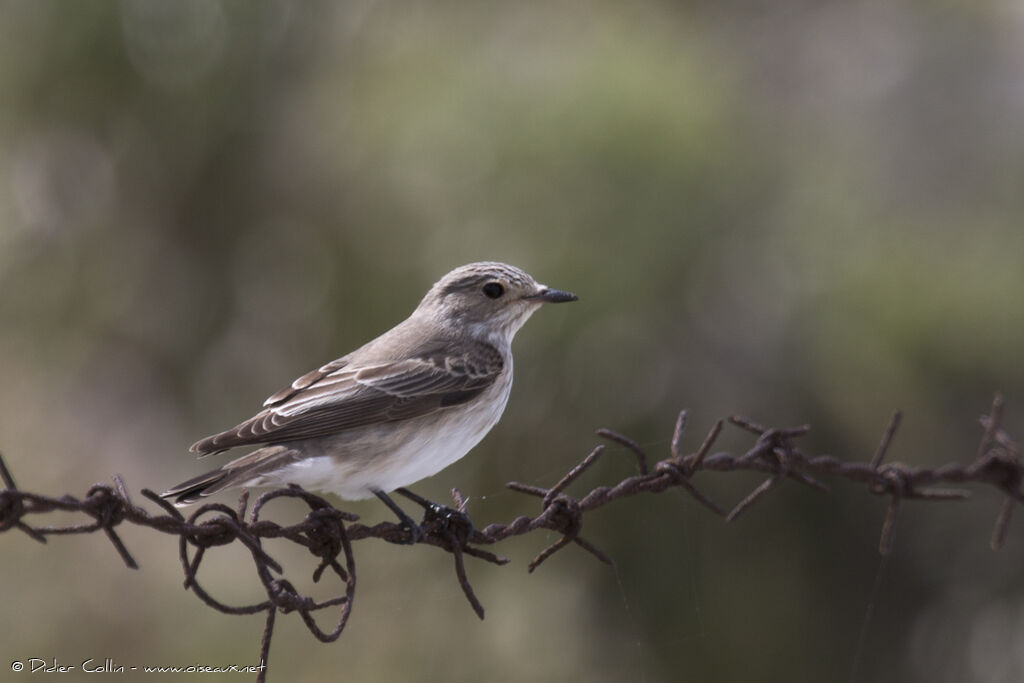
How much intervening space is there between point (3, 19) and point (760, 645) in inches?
306

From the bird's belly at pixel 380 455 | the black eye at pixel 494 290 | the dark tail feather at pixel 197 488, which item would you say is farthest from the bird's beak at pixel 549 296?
the dark tail feather at pixel 197 488

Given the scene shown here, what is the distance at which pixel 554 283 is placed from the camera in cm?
710

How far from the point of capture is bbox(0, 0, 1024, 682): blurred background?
687 cm

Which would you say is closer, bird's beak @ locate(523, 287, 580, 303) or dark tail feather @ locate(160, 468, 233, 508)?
dark tail feather @ locate(160, 468, 233, 508)

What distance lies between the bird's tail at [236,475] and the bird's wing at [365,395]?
0.07m

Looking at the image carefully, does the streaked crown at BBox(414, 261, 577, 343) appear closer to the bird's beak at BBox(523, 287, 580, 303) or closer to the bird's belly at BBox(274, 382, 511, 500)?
the bird's beak at BBox(523, 287, 580, 303)

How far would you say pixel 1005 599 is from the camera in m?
7.15

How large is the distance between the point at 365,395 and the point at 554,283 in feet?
8.46

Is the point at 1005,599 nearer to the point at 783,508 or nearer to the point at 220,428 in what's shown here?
the point at 783,508

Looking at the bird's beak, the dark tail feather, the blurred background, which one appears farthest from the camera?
the blurred background

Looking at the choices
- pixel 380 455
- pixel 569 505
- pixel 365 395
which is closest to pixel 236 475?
pixel 380 455

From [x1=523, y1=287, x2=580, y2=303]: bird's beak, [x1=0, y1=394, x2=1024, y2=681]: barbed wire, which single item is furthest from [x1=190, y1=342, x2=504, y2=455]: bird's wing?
[x1=0, y1=394, x2=1024, y2=681]: barbed wire

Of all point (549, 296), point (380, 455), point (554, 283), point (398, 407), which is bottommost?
point (380, 455)

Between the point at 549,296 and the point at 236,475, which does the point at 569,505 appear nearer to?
the point at 236,475
